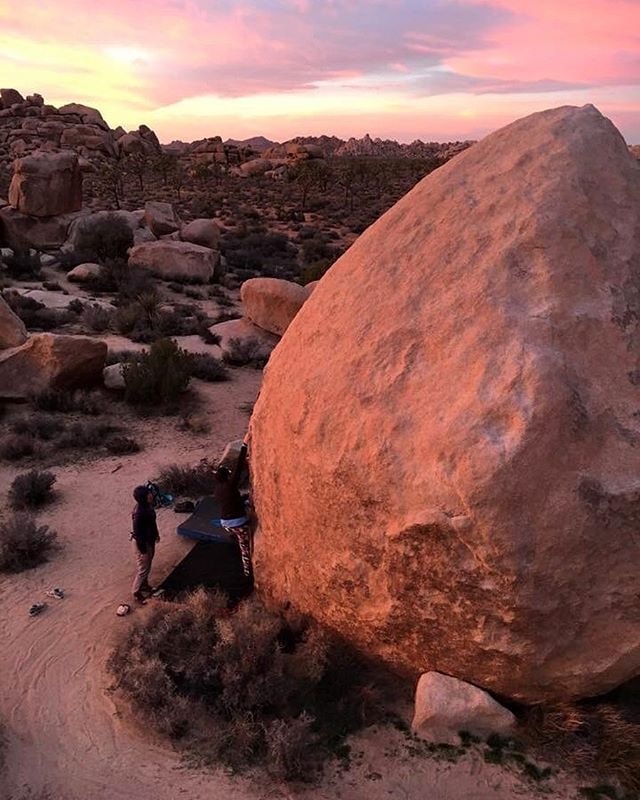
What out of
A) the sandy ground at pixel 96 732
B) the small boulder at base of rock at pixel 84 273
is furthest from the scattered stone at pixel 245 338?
the small boulder at base of rock at pixel 84 273

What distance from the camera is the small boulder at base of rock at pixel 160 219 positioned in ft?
80.5

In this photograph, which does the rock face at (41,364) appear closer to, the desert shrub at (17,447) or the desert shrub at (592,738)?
the desert shrub at (17,447)

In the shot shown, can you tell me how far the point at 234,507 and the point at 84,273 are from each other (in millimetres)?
15120

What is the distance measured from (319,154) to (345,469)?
6343 cm

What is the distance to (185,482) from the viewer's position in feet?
26.5

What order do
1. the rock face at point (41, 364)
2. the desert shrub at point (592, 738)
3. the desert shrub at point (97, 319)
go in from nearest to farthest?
the desert shrub at point (592, 738) < the rock face at point (41, 364) < the desert shrub at point (97, 319)

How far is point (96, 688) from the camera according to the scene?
4965 mm

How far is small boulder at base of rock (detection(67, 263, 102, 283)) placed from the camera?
61.2 ft

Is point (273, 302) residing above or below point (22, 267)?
below

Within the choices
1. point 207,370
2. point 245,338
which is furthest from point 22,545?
point 245,338

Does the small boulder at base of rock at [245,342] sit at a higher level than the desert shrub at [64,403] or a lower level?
higher

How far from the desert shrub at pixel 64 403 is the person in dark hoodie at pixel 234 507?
5.16m

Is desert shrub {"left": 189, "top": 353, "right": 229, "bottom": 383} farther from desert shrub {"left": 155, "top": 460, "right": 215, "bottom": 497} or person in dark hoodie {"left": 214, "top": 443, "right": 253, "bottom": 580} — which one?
person in dark hoodie {"left": 214, "top": 443, "right": 253, "bottom": 580}

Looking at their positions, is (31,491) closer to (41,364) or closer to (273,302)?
(41,364)
